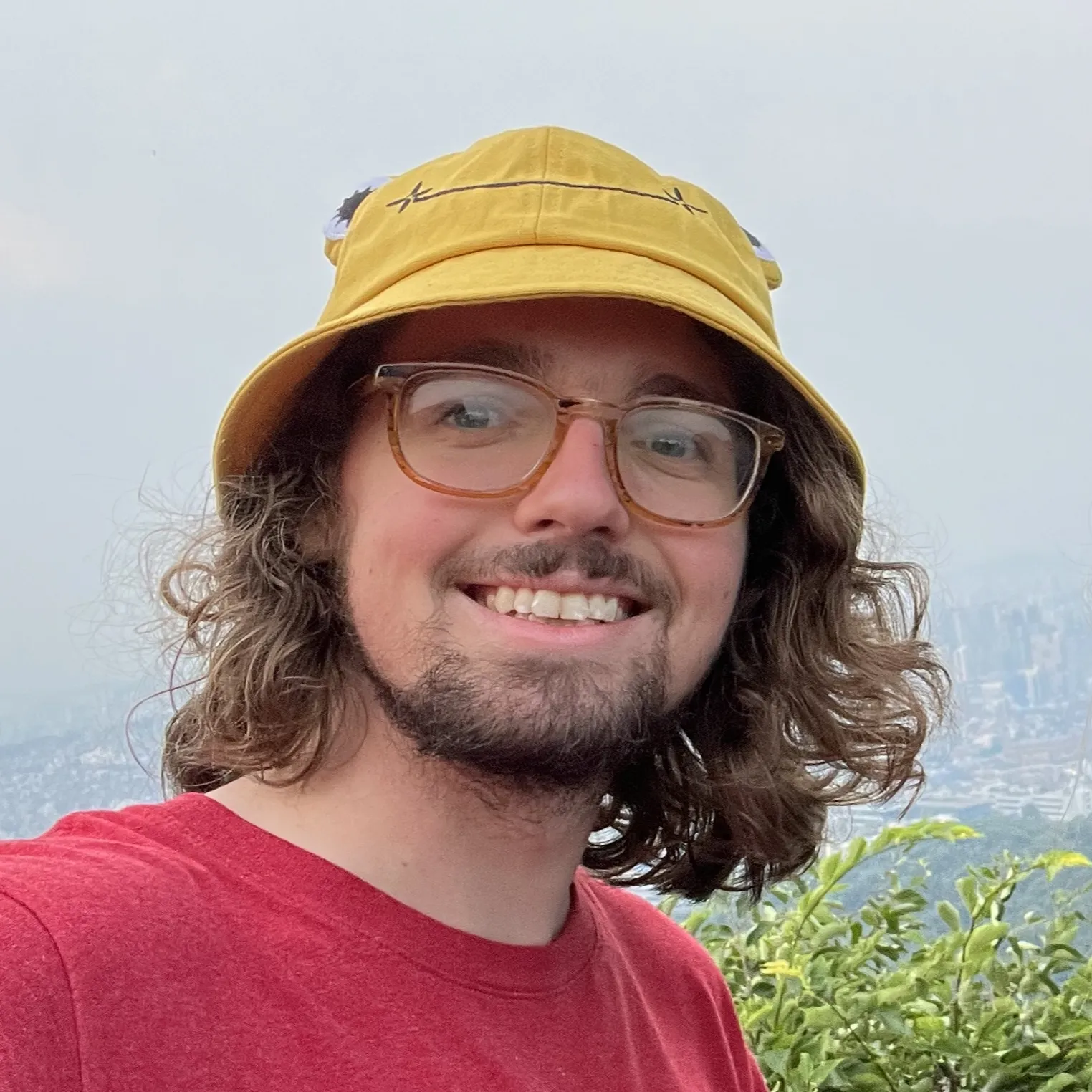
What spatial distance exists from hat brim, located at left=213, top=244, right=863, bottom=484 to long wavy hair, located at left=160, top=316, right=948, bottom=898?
63 millimetres

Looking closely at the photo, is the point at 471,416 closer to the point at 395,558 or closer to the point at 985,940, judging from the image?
the point at 395,558

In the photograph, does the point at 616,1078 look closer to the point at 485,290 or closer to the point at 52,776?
the point at 485,290

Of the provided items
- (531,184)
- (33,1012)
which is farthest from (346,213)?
(33,1012)

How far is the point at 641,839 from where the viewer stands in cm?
161

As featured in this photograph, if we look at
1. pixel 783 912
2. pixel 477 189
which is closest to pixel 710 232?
pixel 477 189

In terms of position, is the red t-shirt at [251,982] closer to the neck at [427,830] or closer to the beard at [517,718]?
the neck at [427,830]

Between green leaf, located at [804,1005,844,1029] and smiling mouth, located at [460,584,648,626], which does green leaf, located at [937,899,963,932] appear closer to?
green leaf, located at [804,1005,844,1029]

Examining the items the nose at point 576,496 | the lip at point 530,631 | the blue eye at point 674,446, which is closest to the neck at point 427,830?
the lip at point 530,631

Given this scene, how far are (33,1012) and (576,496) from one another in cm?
63

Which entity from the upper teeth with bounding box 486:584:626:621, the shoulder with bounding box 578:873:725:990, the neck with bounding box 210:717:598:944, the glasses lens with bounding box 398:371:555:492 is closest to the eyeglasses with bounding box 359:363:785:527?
the glasses lens with bounding box 398:371:555:492

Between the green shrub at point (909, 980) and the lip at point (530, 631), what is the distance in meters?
0.75

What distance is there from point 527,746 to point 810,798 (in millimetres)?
651

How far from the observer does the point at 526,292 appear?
1051 mm

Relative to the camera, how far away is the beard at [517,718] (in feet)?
3.57
